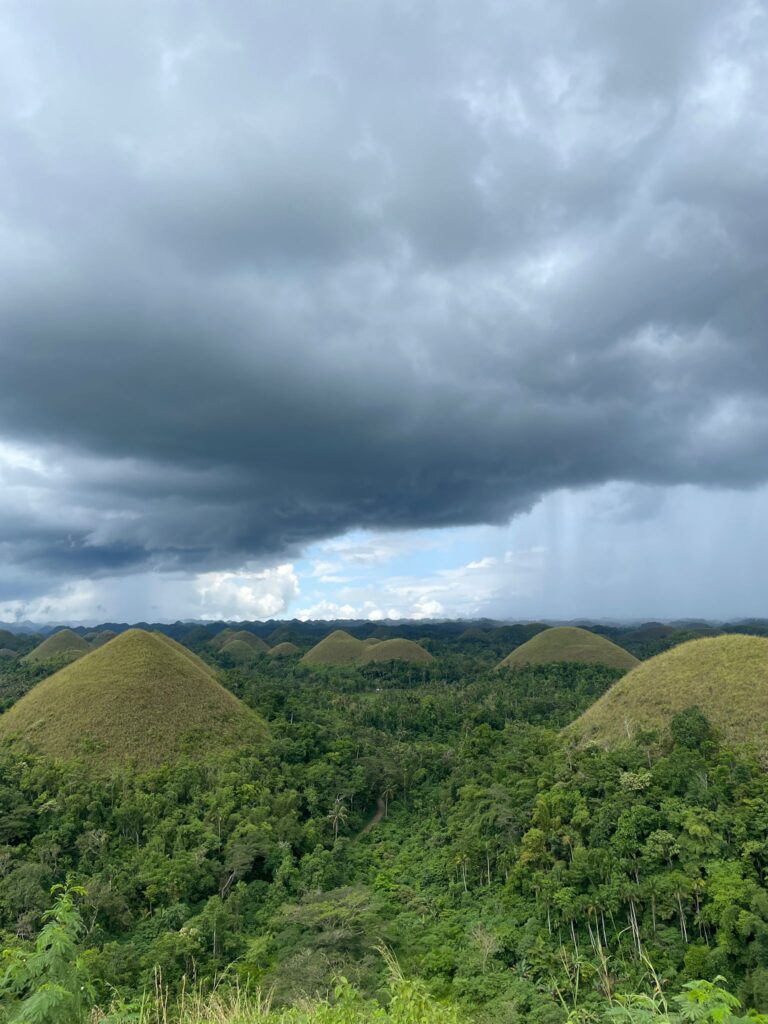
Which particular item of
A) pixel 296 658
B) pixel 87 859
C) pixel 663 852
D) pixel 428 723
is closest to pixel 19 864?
pixel 87 859

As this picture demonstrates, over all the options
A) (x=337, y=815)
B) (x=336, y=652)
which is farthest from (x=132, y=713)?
(x=336, y=652)

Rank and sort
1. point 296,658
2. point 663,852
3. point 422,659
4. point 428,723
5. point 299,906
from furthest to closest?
point 296,658
point 422,659
point 428,723
point 299,906
point 663,852

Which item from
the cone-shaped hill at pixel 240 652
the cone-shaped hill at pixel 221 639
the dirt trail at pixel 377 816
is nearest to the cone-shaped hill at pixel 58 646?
the cone-shaped hill at pixel 240 652

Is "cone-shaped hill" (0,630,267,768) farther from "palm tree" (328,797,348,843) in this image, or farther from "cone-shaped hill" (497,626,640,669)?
"cone-shaped hill" (497,626,640,669)

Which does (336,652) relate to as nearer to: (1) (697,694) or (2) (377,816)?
(2) (377,816)

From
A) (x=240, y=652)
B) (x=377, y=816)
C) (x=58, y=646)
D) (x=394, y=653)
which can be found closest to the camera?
(x=377, y=816)

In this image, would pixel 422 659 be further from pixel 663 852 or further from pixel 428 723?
pixel 663 852
